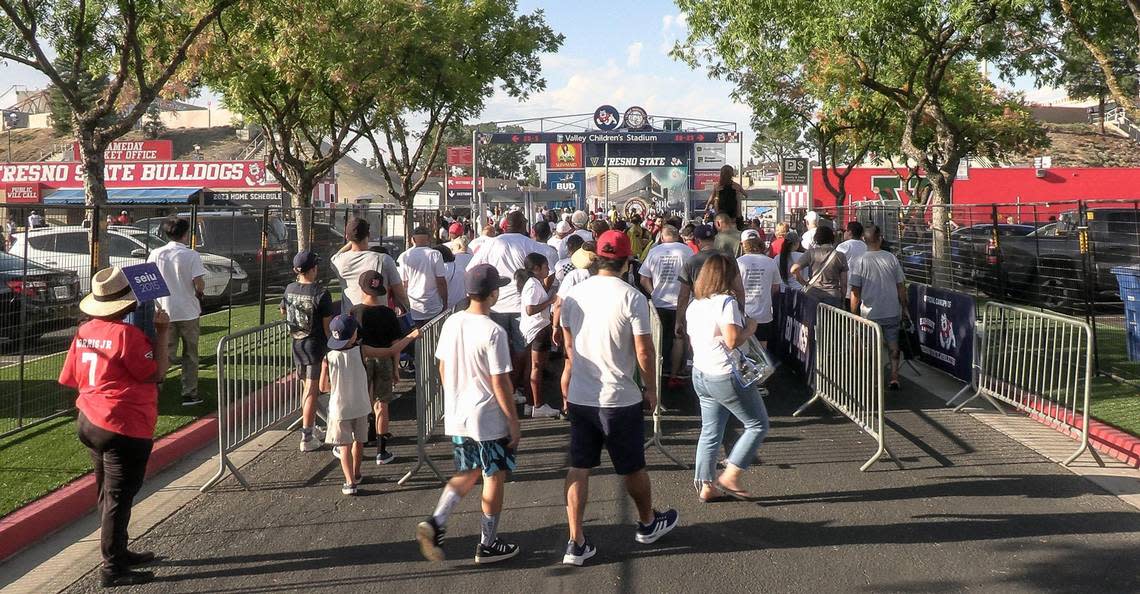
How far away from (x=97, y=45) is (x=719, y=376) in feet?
39.0

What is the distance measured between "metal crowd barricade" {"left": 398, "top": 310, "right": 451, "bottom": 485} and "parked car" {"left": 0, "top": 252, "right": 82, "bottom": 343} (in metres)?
3.71

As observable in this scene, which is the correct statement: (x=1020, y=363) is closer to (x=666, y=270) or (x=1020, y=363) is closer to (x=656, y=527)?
(x=666, y=270)

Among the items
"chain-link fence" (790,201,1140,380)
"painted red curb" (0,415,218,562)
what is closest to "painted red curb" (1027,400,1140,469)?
"chain-link fence" (790,201,1140,380)

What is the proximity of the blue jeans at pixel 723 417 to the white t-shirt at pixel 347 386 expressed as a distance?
8.12 feet

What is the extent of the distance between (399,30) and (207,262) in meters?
7.59

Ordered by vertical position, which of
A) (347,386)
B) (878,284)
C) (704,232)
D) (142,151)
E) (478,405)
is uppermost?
(142,151)

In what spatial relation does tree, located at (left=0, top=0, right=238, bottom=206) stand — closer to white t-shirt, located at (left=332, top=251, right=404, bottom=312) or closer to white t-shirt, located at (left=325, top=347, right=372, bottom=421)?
white t-shirt, located at (left=332, top=251, right=404, bottom=312)

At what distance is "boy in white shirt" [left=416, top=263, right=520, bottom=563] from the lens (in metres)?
5.62

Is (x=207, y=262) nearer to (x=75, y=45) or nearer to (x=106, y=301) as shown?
(x=75, y=45)

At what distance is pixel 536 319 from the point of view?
9.87 metres

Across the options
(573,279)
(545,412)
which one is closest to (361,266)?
(573,279)

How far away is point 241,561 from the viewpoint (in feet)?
19.7

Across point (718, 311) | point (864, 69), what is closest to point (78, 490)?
point (718, 311)

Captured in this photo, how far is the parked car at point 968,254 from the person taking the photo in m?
16.1
